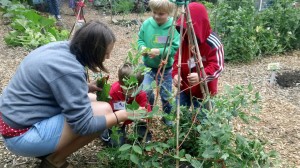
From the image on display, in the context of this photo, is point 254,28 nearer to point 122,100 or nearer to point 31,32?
point 31,32

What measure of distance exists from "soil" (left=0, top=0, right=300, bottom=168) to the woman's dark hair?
28 cm

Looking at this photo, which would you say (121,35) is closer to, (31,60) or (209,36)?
(209,36)

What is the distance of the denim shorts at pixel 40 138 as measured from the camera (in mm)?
1740

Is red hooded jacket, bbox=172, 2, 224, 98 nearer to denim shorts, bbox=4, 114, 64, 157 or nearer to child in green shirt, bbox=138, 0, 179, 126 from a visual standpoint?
child in green shirt, bbox=138, 0, 179, 126

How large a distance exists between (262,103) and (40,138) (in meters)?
2.38

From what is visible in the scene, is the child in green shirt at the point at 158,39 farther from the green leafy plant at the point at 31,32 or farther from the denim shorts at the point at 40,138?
the green leafy plant at the point at 31,32

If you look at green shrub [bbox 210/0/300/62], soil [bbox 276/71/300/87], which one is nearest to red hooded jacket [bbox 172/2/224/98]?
soil [bbox 276/71/300/87]

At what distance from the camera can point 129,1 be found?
315 inches

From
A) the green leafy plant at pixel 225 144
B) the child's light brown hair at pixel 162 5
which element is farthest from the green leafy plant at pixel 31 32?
the green leafy plant at pixel 225 144

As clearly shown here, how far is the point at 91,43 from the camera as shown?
1.72m

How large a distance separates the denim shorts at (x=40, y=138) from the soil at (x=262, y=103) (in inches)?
15.8

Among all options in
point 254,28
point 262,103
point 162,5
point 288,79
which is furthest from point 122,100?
point 254,28

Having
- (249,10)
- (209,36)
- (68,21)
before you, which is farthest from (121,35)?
(209,36)

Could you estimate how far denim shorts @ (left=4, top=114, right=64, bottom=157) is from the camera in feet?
5.71
